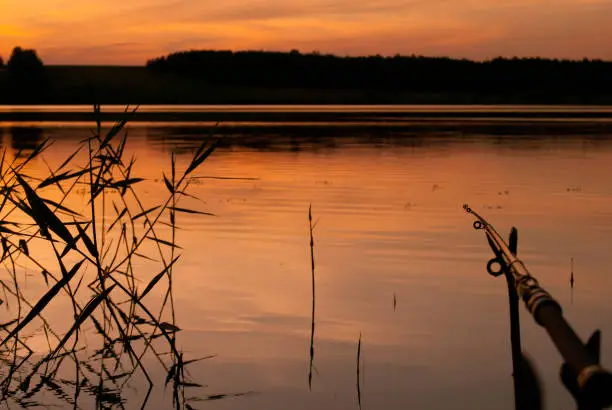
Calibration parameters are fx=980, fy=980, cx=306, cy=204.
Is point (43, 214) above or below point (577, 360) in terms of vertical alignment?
below

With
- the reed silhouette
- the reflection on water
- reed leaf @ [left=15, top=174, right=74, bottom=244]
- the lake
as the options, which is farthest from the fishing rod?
the reflection on water

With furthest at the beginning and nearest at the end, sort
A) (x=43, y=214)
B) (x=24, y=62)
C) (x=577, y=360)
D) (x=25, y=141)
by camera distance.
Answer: (x=24, y=62) → (x=25, y=141) → (x=43, y=214) → (x=577, y=360)

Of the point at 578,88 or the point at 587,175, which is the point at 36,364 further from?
the point at 578,88

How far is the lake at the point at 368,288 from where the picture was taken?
6555 mm

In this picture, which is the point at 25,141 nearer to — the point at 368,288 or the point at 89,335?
the point at 368,288

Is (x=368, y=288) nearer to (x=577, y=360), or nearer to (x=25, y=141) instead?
(x=577, y=360)

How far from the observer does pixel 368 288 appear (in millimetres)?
9391

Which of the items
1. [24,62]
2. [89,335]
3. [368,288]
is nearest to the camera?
[89,335]

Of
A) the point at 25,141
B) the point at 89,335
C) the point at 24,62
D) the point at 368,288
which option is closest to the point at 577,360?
the point at 89,335

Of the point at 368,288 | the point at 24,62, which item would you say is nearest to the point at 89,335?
the point at 368,288

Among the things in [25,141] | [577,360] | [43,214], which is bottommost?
[25,141]

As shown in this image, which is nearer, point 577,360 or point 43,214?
point 577,360

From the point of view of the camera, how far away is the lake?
655 centimetres

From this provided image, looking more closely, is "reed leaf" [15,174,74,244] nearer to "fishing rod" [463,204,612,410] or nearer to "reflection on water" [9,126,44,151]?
Answer: "fishing rod" [463,204,612,410]
